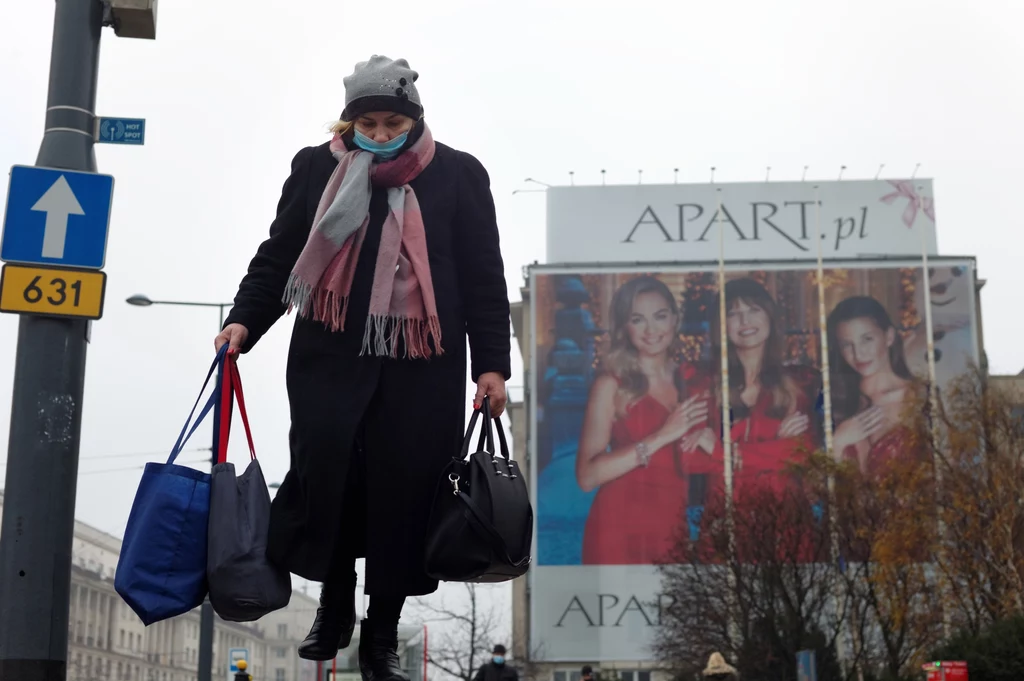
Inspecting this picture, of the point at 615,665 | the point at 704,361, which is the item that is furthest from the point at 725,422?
the point at 615,665

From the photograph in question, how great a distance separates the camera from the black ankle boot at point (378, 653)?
3.70m

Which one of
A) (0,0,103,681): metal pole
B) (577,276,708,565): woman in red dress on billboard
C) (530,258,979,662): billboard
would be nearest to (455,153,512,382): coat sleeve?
(0,0,103,681): metal pole

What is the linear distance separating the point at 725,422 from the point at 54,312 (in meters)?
67.0

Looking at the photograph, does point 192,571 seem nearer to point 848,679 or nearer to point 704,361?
point 848,679

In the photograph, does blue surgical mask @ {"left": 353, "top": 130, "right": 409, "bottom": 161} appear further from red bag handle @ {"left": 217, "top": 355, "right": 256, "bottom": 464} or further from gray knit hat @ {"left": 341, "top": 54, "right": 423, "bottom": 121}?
red bag handle @ {"left": 217, "top": 355, "right": 256, "bottom": 464}

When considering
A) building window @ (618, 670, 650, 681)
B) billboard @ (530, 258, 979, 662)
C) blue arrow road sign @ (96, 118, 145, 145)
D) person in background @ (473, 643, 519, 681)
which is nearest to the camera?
blue arrow road sign @ (96, 118, 145, 145)

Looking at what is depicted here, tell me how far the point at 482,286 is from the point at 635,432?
7230 cm

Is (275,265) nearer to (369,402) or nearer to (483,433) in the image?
(369,402)

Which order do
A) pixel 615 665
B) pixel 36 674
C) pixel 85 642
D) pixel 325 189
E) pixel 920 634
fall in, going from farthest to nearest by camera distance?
1. pixel 85 642
2. pixel 615 665
3. pixel 920 634
4. pixel 36 674
5. pixel 325 189

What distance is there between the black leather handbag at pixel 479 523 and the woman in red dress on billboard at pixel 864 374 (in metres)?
74.0

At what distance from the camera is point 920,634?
3872 cm

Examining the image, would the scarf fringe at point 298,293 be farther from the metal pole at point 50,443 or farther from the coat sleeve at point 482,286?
the metal pole at point 50,443

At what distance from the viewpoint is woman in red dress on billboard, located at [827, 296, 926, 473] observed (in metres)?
75.8

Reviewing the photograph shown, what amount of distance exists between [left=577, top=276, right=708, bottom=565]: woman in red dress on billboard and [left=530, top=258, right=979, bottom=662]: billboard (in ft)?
0.26
